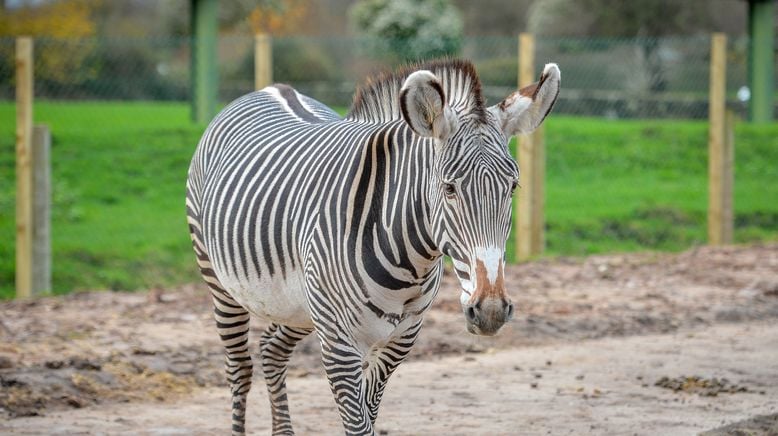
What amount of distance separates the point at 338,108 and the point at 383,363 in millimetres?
9617

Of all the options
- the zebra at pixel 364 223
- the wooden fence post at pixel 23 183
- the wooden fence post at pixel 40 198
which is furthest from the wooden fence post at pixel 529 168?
the zebra at pixel 364 223

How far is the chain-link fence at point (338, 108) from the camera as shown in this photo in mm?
10789

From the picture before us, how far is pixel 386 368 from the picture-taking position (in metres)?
4.68

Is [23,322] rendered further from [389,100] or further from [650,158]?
[650,158]

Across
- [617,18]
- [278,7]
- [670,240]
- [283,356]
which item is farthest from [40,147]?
[617,18]

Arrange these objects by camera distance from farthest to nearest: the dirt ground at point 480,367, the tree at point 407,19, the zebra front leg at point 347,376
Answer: the tree at point 407,19 < the dirt ground at point 480,367 < the zebra front leg at point 347,376

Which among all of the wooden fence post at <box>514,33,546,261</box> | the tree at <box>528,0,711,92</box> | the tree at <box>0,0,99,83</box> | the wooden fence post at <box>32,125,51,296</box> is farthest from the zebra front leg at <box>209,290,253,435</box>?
the tree at <box>528,0,711,92</box>

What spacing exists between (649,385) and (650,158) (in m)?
8.03

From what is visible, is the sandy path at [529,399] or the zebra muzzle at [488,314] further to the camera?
the sandy path at [529,399]

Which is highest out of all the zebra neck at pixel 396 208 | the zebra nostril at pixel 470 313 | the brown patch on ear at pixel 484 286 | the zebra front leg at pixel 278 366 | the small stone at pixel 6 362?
the zebra neck at pixel 396 208

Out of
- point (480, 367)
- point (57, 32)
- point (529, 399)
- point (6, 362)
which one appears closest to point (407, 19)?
point (57, 32)

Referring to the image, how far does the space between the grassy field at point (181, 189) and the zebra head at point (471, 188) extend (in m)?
6.71

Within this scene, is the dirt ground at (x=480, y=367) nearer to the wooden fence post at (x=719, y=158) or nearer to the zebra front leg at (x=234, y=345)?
the zebra front leg at (x=234, y=345)

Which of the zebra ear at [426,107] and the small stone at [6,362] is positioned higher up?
the zebra ear at [426,107]
